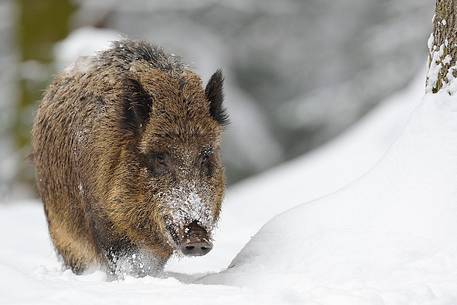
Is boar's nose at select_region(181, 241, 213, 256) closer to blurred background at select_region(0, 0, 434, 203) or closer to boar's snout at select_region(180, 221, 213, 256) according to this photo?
boar's snout at select_region(180, 221, 213, 256)

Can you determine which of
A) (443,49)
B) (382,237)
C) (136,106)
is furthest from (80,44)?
(382,237)

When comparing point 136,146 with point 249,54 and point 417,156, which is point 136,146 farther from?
point 249,54

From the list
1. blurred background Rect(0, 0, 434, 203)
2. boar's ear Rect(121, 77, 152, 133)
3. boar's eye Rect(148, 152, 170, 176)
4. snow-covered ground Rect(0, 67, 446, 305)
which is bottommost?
snow-covered ground Rect(0, 67, 446, 305)

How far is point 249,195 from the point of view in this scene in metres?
11.2

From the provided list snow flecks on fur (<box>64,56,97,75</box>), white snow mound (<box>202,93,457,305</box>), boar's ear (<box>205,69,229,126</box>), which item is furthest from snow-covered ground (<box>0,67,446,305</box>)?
snow flecks on fur (<box>64,56,97,75</box>)

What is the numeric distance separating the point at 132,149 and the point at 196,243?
3.37 feet

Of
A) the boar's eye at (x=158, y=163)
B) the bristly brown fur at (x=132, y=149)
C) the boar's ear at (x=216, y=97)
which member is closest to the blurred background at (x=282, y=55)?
the bristly brown fur at (x=132, y=149)

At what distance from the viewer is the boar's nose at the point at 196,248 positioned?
4.67m

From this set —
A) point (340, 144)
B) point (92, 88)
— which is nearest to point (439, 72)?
point (92, 88)

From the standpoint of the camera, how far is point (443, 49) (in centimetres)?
514

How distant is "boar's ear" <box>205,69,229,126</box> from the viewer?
5.65 meters

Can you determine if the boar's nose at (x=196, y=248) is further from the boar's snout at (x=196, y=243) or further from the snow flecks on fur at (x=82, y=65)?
the snow flecks on fur at (x=82, y=65)

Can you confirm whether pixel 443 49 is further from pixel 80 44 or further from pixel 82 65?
pixel 80 44

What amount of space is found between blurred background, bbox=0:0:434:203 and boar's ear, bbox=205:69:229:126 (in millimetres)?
8563
